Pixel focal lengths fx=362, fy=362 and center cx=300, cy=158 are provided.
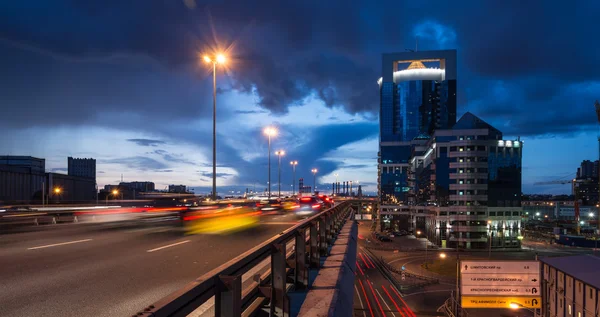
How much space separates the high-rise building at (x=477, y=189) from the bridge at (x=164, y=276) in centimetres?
9001

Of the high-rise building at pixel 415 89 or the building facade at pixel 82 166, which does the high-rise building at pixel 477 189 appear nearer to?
the high-rise building at pixel 415 89

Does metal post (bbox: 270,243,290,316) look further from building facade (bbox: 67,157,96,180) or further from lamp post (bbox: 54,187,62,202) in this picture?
building facade (bbox: 67,157,96,180)

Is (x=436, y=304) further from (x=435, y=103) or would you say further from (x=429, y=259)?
(x=435, y=103)

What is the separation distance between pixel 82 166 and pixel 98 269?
20167 centimetres

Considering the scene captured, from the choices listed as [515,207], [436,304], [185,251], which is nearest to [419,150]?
[515,207]

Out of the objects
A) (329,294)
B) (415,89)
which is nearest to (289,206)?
(329,294)

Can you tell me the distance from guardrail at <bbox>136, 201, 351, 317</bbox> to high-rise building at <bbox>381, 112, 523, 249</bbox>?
305 feet

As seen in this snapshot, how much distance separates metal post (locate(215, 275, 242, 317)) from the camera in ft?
9.93

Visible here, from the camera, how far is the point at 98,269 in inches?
274

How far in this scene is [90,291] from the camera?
5422 millimetres

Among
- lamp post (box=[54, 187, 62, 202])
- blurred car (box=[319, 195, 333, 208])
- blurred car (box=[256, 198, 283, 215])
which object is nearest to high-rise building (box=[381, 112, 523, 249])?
blurred car (box=[319, 195, 333, 208])

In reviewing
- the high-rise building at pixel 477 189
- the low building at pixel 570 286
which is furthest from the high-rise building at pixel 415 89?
the low building at pixel 570 286

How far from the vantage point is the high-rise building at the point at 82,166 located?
584 feet

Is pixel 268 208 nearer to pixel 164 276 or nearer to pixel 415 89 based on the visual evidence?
pixel 164 276
